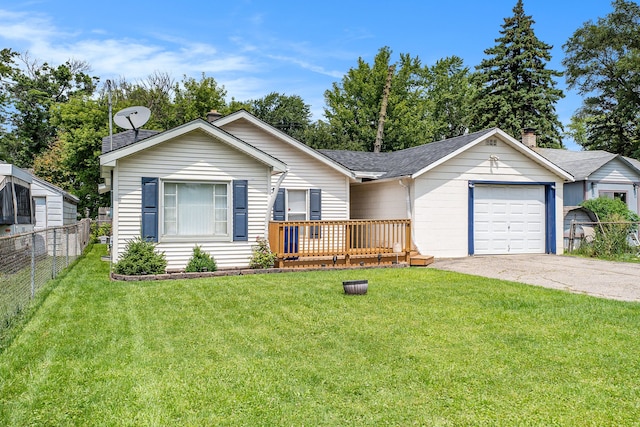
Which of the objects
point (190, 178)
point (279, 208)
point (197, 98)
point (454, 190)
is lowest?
point (279, 208)

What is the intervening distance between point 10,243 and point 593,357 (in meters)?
7.64

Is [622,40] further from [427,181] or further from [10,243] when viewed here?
[10,243]

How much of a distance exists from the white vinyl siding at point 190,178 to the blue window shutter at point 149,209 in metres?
0.16

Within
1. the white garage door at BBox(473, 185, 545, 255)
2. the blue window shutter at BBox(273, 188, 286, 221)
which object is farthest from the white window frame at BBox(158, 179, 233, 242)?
the white garage door at BBox(473, 185, 545, 255)

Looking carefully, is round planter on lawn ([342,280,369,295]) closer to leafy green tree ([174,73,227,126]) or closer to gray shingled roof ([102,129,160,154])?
gray shingled roof ([102,129,160,154])

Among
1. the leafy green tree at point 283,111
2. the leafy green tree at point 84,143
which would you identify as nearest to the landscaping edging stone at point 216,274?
the leafy green tree at point 84,143

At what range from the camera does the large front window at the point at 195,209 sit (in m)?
11.6

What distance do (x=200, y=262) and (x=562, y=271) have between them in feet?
28.5

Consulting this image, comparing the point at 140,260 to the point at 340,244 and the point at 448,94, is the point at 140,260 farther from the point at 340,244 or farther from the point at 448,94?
the point at 448,94

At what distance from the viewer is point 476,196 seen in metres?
15.1

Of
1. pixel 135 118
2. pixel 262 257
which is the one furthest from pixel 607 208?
pixel 135 118

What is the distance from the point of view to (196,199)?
38.6ft

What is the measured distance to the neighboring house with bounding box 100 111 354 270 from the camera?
11180mm

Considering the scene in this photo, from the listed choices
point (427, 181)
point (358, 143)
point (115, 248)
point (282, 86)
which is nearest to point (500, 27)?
point (358, 143)
